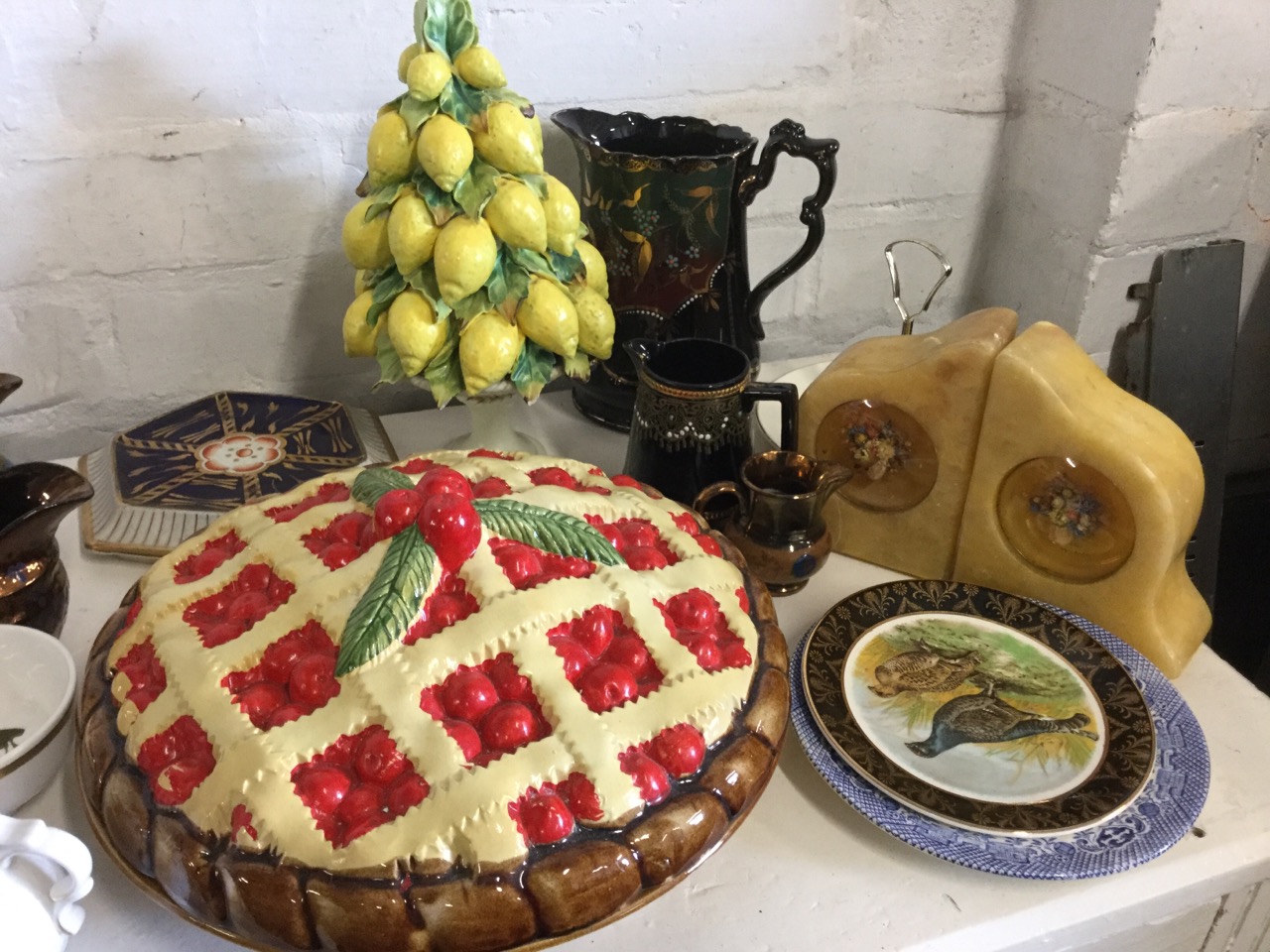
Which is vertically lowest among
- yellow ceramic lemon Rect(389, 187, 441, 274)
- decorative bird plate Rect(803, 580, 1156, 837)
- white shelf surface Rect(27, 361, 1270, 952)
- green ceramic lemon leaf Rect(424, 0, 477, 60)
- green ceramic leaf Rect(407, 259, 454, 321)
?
white shelf surface Rect(27, 361, 1270, 952)

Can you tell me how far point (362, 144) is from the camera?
3.05 ft

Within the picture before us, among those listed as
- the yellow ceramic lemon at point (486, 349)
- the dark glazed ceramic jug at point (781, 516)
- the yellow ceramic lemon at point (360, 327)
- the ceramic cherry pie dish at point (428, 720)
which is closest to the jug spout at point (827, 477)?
the dark glazed ceramic jug at point (781, 516)

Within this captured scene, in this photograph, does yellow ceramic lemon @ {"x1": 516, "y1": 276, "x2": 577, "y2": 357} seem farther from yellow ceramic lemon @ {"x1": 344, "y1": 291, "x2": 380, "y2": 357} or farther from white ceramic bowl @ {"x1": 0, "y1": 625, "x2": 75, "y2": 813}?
white ceramic bowl @ {"x1": 0, "y1": 625, "x2": 75, "y2": 813}

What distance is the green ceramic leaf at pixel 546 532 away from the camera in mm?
583

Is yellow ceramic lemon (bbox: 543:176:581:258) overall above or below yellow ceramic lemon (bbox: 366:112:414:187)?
below

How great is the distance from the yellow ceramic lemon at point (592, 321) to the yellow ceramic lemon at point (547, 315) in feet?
0.10

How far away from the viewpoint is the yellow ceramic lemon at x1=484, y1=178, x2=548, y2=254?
717 millimetres

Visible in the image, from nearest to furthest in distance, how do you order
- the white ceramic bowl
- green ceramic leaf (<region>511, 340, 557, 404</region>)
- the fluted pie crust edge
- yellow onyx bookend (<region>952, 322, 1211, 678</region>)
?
the fluted pie crust edge, the white ceramic bowl, yellow onyx bookend (<region>952, 322, 1211, 678</region>), green ceramic leaf (<region>511, 340, 557, 404</region>)

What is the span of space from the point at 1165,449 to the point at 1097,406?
0.17ft

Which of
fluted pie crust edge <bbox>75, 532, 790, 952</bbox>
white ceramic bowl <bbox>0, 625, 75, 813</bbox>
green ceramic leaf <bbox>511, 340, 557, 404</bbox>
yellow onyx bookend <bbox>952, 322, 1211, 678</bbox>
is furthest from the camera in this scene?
green ceramic leaf <bbox>511, 340, 557, 404</bbox>

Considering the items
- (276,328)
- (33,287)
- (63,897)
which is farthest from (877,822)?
(33,287)

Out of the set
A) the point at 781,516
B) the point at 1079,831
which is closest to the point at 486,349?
the point at 781,516

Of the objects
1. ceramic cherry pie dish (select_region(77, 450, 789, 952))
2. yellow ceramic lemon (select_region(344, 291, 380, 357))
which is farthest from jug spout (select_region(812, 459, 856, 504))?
yellow ceramic lemon (select_region(344, 291, 380, 357))

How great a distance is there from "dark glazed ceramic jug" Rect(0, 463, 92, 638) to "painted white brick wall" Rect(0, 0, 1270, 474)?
30 centimetres
